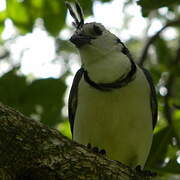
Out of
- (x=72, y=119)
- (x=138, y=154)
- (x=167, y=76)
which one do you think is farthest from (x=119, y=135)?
(x=167, y=76)

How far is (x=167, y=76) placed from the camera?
22.1 feet

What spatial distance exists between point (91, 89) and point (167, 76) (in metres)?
2.32

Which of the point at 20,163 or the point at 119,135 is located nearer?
the point at 20,163

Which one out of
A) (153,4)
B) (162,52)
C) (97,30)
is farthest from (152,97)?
(162,52)

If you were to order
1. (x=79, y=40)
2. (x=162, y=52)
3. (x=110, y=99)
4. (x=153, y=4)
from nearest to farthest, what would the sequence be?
(x=153, y=4), (x=110, y=99), (x=79, y=40), (x=162, y=52)

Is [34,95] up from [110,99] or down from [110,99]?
down

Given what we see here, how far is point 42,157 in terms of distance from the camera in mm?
3334

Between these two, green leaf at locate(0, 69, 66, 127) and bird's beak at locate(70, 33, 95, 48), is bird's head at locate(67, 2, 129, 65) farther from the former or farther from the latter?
green leaf at locate(0, 69, 66, 127)

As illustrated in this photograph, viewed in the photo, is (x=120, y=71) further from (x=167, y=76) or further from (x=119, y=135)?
(x=167, y=76)

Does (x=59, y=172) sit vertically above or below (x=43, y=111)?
above

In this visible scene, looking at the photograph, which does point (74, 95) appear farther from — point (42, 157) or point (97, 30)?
point (42, 157)

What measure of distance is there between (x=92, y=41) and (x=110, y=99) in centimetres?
59

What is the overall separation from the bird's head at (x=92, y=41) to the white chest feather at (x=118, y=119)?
235 mm

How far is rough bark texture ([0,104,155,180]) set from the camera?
3.28m
